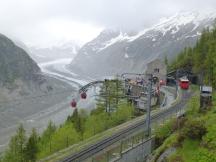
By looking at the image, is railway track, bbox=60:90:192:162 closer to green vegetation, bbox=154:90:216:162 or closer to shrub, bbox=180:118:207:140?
green vegetation, bbox=154:90:216:162

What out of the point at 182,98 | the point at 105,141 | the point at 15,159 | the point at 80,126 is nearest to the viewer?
the point at 105,141

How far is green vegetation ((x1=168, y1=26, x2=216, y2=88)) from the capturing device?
83562 mm

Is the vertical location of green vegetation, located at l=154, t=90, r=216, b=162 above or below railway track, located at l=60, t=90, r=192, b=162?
above

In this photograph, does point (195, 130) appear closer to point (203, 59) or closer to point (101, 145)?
point (101, 145)

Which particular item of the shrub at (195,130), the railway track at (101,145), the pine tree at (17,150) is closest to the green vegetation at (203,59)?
the railway track at (101,145)

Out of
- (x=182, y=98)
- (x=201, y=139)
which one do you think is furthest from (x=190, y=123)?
→ (x=182, y=98)

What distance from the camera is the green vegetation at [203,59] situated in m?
83.6

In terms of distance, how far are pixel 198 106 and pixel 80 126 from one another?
3802cm

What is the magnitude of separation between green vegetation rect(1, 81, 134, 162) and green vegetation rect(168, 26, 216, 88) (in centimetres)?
1816

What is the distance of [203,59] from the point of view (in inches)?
4336

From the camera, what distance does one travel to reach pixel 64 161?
4853cm

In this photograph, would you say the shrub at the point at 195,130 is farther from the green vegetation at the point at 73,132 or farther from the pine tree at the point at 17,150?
the pine tree at the point at 17,150

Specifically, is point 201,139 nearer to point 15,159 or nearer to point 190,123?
point 190,123

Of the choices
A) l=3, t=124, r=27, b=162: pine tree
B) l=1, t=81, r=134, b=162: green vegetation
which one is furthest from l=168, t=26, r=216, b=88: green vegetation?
l=3, t=124, r=27, b=162: pine tree
